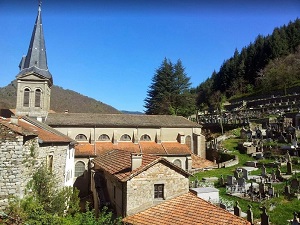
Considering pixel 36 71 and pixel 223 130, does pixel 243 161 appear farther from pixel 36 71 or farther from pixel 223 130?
pixel 36 71

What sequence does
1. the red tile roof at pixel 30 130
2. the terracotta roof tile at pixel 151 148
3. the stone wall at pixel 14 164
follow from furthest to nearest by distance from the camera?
1. the terracotta roof tile at pixel 151 148
2. the red tile roof at pixel 30 130
3. the stone wall at pixel 14 164

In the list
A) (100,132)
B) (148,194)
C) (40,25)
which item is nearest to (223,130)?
(100,132)

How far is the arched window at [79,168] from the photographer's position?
97.0 feet

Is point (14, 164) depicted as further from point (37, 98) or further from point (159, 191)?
point (37, 98)

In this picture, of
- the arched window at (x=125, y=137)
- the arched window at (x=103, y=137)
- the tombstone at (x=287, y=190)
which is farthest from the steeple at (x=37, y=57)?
the tombstone at (x=287, y=190)

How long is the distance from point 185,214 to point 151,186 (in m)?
2.43

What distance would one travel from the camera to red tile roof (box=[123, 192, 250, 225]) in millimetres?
12727

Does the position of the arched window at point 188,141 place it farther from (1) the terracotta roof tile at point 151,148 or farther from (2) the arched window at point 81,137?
(2) the arched window at point 81,137

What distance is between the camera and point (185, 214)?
13.6 metres

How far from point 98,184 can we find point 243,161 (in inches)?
690

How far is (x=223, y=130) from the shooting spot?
48.1m

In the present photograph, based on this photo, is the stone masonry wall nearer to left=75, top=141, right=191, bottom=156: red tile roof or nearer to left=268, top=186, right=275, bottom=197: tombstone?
left=268, top=186, right=275, bottom=197: tombstone

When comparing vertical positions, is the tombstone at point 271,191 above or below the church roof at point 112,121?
below

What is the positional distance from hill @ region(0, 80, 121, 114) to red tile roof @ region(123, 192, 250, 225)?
75384 mm
